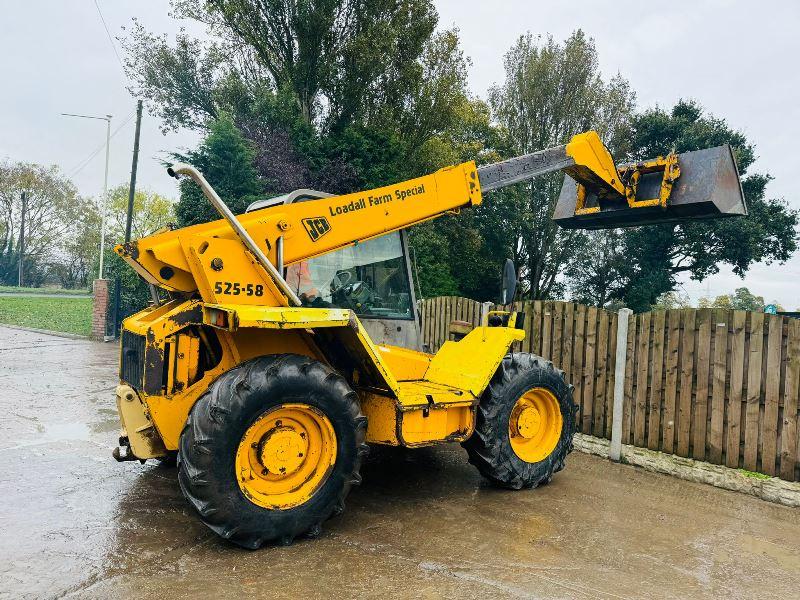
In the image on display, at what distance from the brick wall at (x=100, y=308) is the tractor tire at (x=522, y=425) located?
15038 mm

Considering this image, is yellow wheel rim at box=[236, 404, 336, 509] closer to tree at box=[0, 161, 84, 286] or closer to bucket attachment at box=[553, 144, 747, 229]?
bucket attachment at box=[553, 144, 747, 229]

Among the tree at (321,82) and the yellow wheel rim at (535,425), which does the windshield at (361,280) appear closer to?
the yellow wheel rim at (535,425)

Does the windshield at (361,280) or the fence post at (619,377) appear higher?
the windshield at (361,280)

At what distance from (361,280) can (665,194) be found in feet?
11.2

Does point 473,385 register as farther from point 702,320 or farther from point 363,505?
point 702,320

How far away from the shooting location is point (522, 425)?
5.31m

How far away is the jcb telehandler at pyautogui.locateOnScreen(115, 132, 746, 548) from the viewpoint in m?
3.66

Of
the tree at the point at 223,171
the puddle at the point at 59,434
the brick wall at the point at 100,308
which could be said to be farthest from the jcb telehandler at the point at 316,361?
the brick wall at the point at 100,308

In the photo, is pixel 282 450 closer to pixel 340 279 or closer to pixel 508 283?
pixel 340 279

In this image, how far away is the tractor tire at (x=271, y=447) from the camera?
3.50 m

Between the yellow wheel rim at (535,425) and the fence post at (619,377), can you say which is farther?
the fence post at (619,377)

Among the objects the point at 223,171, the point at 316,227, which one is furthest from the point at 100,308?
the point at 316,227

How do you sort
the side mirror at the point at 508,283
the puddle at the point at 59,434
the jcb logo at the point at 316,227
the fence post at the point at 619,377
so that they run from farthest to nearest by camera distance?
the fence post at the point at 619,377 < the puddle at the point at 59,434 < the side mirror at the point at 508,283 < the jcb logo at the point at 316,227

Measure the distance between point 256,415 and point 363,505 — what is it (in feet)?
4.83
